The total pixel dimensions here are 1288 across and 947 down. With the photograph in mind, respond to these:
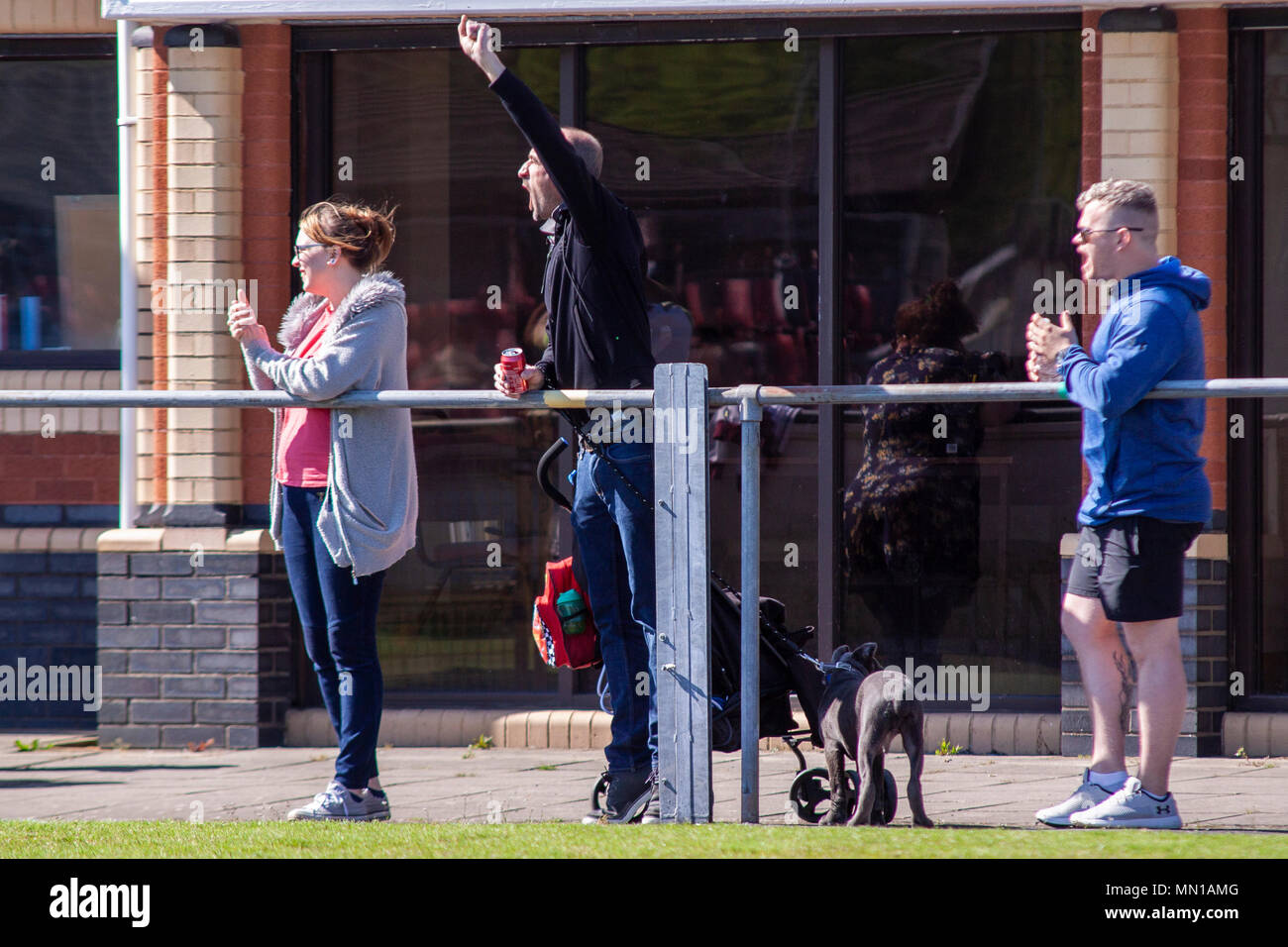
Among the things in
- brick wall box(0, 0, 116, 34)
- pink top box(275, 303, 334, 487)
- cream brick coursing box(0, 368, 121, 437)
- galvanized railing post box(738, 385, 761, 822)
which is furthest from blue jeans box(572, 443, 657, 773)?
brick wall box(0, 0, 116, 34)

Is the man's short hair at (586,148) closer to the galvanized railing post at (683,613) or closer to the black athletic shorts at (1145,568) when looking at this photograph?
the galvanized railing post at (683,613)

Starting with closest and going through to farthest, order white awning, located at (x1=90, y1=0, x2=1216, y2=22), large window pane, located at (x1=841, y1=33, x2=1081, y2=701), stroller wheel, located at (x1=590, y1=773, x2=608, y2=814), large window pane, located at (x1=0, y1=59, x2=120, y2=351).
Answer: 1. stroller wheel, located at (x1=590, y1=773, x2=608, y2=814)
2. white awning, located at (x1=90, y1=0, x2=1216, y2=22)
3. large window pane, located at (x1=841, y1=33, x2=1081, y2=701)
4. large window pane, located at (x1=0, y1=59, x2=120, y2=351)

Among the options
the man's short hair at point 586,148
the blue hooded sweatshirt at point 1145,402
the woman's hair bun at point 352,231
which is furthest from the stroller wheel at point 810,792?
the woman's hair bun at point 352,231

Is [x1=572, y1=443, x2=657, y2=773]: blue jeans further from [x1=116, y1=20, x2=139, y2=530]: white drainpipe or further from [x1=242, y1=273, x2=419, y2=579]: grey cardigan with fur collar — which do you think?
[x1=116, y1=20, x2=139, y2=530]: white drainpipe

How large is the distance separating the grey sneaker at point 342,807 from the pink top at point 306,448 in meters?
0.95

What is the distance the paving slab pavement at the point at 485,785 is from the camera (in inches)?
233

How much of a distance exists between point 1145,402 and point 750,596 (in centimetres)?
124

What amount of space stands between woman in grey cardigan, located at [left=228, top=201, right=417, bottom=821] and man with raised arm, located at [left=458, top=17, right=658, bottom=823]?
0.42 metres

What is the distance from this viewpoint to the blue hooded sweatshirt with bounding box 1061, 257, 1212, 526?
4789 millimetres

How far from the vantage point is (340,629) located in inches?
212

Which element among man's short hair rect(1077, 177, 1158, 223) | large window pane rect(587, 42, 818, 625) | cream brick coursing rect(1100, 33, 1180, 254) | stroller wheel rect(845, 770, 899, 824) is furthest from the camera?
large window pane rect(587, 42, 818, 625)

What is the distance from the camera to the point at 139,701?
8109 mm

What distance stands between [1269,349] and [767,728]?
3.39 meters

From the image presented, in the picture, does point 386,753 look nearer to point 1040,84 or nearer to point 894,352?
point 894,352
